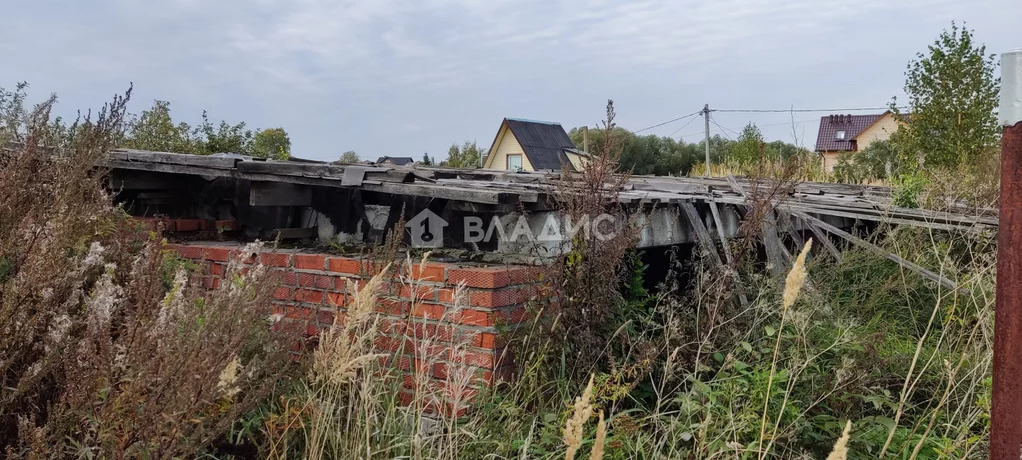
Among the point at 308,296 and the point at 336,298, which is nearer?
the point at 336,298

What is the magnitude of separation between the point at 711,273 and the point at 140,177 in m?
4.29

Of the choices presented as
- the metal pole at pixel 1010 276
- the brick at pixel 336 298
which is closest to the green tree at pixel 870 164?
the brick at pixel 336 298

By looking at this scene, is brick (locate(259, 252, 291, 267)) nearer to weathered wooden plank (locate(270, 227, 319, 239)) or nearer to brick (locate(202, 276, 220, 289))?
weathered wooden plank (locate(270, 227, 319, 239))

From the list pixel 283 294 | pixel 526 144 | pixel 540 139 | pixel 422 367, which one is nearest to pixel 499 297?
pixel 422 367

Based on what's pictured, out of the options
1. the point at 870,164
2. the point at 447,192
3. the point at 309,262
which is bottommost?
the point at 309,262

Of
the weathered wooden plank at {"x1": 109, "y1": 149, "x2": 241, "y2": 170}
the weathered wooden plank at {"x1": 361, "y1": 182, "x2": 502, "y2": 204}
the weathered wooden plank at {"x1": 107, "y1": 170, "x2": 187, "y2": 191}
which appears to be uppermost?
the weathered wooden plank at {"x1": 109, "y1": 149, "x2": 241, "y2": 170}

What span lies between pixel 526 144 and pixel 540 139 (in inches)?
53.1

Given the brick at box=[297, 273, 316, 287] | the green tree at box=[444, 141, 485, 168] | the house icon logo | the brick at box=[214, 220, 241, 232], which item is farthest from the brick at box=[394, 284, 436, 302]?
the green tree at box=[444, 141, 485, 168]

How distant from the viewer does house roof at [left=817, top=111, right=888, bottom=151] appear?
45.7 metres

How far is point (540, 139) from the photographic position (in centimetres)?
3425

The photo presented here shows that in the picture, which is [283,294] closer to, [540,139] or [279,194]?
[279,194]

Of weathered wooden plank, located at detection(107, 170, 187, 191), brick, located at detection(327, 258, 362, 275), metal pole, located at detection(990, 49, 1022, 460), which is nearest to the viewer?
metal pole, located at detection(990, 49, 1022, 460)

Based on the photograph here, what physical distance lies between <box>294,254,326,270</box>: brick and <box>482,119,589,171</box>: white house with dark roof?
89.1 feet

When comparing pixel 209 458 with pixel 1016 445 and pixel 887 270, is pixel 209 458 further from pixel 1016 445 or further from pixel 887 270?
pixel 887 270
